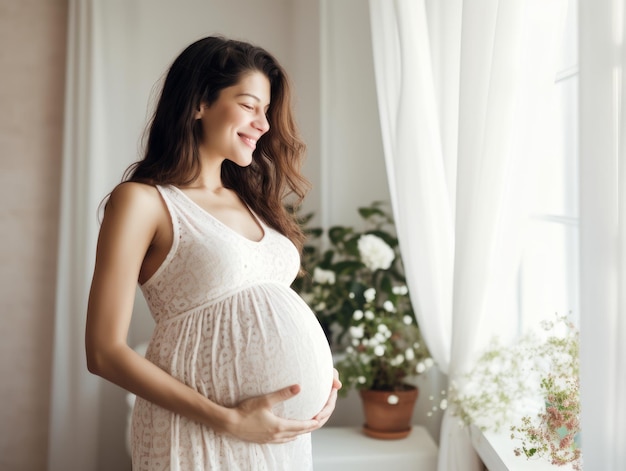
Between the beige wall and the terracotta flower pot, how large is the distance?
145cm

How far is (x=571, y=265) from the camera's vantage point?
77.9 inches

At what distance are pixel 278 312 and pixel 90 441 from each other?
5.93 ft

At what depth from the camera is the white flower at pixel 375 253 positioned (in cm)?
241

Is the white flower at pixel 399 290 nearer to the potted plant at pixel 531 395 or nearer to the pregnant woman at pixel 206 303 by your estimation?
the potted plant at pixel 531 395

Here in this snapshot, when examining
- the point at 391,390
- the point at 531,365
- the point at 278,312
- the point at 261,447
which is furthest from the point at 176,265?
the point at 391,390

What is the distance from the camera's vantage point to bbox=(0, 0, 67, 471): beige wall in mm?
2916

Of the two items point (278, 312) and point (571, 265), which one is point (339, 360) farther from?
point (278, 312)

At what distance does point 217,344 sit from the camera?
1.30 metres

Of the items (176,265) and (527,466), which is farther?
(527,466)

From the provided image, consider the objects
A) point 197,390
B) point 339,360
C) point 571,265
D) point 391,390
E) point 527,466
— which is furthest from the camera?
point 339,360

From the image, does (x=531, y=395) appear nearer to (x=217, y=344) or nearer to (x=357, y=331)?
(x=357, y=331)

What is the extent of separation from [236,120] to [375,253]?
1098 mm

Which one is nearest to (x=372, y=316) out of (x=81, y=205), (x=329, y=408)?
(x=329, y=408)

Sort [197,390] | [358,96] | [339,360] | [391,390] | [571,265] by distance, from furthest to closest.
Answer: [358,96] → [339,360] → [391,390] → [571,265] → [197,390]
